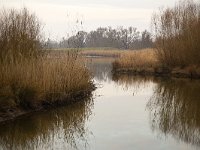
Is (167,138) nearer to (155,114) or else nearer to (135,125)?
(135,125)

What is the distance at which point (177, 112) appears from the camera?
988cm

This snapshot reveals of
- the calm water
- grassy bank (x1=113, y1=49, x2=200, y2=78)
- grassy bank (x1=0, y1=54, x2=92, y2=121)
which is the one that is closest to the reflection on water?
the calm water

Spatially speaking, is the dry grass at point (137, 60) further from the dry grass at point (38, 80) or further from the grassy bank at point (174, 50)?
the dry grass at point (38, 80)

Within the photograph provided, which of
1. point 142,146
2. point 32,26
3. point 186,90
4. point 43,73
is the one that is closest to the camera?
point 142,146

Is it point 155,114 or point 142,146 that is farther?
point 155,114

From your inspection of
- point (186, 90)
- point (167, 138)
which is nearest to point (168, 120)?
point (167, 138)

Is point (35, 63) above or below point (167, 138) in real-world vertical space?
above

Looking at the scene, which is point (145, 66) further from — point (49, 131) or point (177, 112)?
point (49, 131)

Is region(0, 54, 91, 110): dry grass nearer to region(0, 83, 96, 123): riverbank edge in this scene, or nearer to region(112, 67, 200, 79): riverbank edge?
region(0, 83, 96, 123): riverbank edge

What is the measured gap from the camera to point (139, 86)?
16594 mm

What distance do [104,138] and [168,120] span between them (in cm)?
228

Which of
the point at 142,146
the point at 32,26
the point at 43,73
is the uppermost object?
the point at 32,26

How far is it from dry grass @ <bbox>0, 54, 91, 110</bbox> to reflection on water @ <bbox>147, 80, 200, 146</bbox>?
2397 mm

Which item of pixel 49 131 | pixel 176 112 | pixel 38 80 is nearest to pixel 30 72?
pixel 38 80
